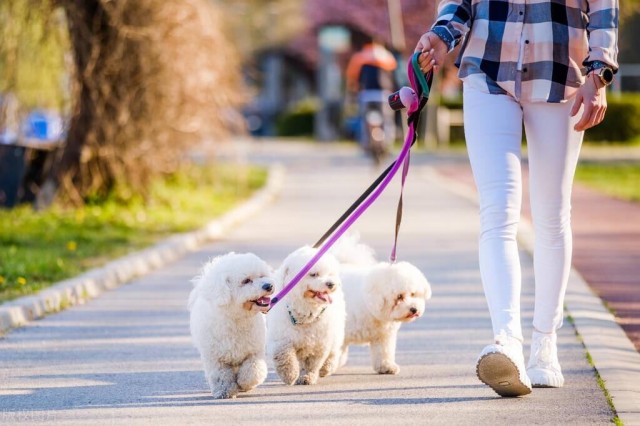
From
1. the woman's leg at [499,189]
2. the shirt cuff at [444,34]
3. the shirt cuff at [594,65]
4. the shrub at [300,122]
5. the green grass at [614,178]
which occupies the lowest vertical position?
the shrub at [300,122]

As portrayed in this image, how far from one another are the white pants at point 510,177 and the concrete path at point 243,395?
47 centimetres

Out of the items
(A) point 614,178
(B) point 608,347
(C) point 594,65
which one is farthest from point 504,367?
(A) point 614,178

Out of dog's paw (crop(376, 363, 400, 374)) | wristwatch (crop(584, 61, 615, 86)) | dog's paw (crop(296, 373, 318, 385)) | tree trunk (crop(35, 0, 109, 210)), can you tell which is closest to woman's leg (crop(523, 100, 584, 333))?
wristwatch (crop(584, 61, 615, 86))

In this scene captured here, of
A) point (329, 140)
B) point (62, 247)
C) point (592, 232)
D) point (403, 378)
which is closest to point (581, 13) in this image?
point (403, 378)

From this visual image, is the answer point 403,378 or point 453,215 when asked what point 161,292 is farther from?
point 453,215

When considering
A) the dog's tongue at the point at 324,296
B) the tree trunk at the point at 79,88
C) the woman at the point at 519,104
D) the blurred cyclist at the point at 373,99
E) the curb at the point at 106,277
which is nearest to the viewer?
the woman at the point at 519,104

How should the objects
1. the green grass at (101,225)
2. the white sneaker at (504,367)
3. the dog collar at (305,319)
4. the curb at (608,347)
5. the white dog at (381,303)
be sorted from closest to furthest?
1. the white sneaker at (504,367)
2. the curb at (608,347)
3. the dog collar at (305,319)
4. the white dog at (381,303)
5. the green grass at (101,225)

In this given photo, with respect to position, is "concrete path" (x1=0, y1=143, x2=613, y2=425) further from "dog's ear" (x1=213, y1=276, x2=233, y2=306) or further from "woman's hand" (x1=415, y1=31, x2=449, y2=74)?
"woman's hand" (x1=415, y1=31, x2=449, y2=74)

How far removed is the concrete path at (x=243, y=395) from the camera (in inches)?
201

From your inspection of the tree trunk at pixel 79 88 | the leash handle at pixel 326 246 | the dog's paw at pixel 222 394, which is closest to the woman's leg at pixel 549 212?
the leash handle at pixel 326 246

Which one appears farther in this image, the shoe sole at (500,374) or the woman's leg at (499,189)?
the woman's leg at (499,189)

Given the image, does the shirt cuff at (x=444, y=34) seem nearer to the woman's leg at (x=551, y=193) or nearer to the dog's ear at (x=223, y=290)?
the woman's leg at (x=551, y=193)

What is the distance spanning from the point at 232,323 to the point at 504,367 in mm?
1209

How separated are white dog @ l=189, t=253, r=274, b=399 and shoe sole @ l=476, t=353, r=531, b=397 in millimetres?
950
